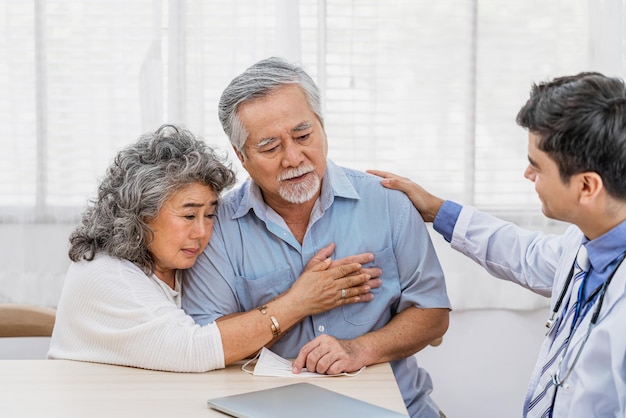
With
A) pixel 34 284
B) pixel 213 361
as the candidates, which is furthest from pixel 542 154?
pixel 34 284

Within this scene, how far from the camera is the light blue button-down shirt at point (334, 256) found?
2.06 metres

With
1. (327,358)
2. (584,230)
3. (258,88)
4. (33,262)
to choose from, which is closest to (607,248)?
(584,230)

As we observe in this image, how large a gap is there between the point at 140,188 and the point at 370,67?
1230mm

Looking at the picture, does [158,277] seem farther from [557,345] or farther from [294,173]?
[557,345]

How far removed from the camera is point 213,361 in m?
1.83

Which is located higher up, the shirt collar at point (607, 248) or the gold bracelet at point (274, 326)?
the shirt collar at point (607, 248)

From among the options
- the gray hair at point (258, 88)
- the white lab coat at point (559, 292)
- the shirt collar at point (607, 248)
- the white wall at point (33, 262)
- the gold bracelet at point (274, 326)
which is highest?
the gray hair at point (258, 88)

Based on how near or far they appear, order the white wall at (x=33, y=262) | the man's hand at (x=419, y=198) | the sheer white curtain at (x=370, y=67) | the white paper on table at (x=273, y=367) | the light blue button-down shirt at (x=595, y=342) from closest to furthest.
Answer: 1. the light blue button-down shirt at (x=595, y=342)
2. the white paper on table at (x=273, y=367)
3. the man's hand at (x=419, y=198)
4. the sheer white curtain at (x=370, y=67)
5. the white wall at (x=33, y=262)

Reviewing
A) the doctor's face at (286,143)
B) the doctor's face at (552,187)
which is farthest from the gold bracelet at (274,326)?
the doctor's face at (552,187)

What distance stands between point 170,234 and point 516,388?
167 centimetres

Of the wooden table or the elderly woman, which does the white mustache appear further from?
the wooden table

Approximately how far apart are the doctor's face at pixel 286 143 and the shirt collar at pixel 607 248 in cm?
75

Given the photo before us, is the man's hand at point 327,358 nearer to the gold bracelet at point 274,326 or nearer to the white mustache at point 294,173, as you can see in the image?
the gold bracelet at point 274,326

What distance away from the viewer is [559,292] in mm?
1778
